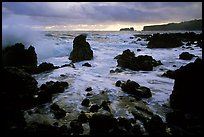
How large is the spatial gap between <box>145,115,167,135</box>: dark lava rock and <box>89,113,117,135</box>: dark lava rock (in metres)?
0.89

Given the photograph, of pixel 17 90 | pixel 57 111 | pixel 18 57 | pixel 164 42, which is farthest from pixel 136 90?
pixel 164 42

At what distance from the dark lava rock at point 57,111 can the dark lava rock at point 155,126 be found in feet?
8.14

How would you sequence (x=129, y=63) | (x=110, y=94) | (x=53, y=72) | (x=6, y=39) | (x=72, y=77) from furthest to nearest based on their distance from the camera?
(x=6, y=39) → (x=129, y=63) → (x=53, y=72) → (x=72, y=77) → (x=110, y=94)

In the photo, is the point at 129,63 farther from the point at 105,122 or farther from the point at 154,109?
the point at 105,122

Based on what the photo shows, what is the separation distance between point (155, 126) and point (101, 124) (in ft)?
4.63

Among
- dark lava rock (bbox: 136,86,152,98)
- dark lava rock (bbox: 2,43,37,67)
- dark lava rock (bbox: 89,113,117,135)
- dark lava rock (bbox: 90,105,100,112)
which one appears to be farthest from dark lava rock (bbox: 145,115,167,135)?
dark lava rock (bbox: 2,43,37,67)

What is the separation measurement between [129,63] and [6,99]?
9117 mm

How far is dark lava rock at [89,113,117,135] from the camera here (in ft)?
21.2

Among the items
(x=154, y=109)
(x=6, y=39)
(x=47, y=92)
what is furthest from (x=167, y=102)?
(x=6, y=39)

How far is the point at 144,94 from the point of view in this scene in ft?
31.4

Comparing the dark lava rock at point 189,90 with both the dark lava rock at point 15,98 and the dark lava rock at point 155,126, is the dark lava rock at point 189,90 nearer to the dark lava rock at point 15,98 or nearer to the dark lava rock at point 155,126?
the dark lava rock at point 155,126

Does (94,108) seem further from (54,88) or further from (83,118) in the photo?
(54,88)

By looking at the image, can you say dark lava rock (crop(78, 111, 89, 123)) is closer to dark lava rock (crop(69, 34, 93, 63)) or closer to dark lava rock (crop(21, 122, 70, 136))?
dark lava rock (crop(21, 122, 70, 136))

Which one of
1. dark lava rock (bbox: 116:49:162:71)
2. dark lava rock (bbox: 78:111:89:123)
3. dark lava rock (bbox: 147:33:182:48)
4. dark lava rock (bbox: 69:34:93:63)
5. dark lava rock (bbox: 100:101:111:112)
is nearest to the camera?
dark lava rock (bbox: 78:111:89:123)
